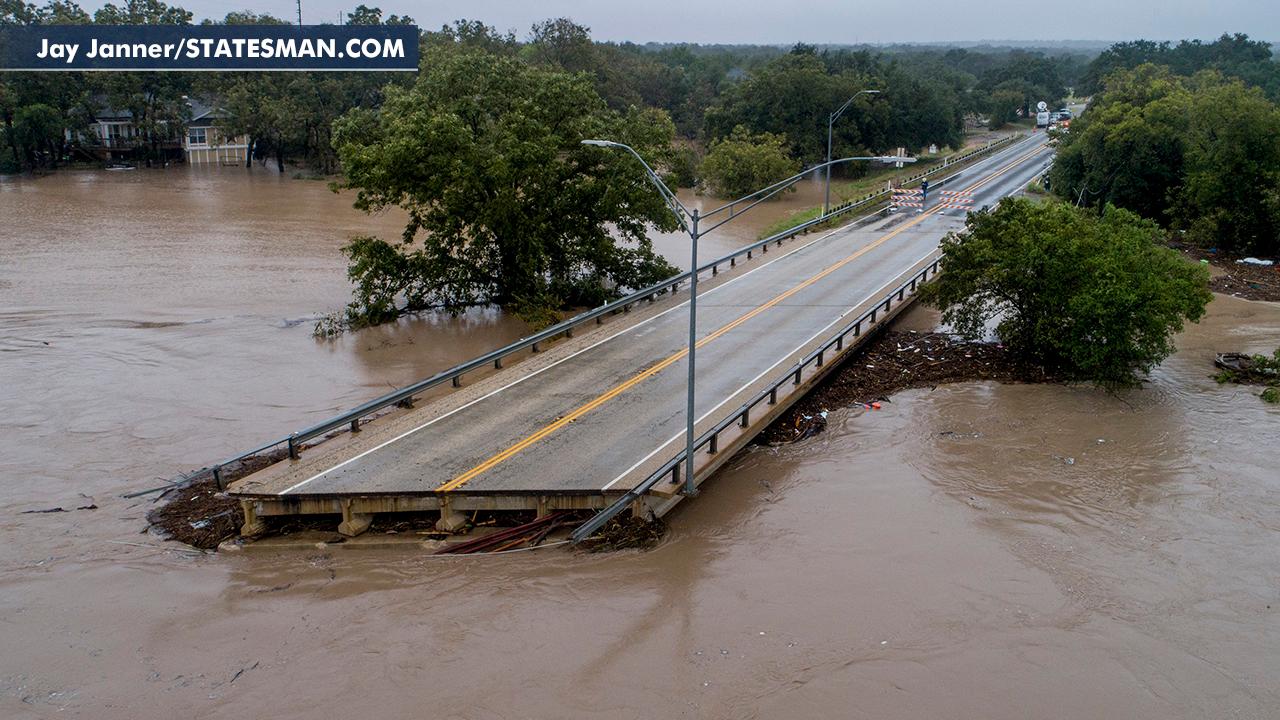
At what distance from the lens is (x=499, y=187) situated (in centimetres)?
3184

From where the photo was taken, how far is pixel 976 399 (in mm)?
25609

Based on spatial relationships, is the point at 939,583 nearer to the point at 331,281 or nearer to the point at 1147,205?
the point at 331,281

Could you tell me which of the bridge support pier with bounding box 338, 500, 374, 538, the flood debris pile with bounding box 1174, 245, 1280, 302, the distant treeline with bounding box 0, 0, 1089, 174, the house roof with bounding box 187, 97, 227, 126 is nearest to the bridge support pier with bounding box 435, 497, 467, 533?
the bridge support pier with bounding box 338, 500, 374, 538

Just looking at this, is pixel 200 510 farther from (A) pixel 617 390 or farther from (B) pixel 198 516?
(A) pixel 617 390

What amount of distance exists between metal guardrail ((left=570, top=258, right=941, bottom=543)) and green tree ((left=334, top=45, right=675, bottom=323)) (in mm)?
8365

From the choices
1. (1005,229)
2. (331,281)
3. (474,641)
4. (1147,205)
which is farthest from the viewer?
(1147,205)

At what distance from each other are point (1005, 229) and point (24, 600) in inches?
982

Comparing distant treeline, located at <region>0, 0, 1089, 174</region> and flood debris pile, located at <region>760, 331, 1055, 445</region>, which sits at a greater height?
distant treeline, located at <region>0, 0, 1089, 174</region>

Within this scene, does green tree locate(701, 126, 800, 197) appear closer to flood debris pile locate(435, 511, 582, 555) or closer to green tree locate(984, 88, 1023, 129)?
flood debris pile locate(435, 511, 582, 555)

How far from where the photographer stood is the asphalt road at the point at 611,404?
17.7 meters

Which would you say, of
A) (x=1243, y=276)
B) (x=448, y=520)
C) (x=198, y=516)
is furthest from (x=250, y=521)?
(x=1243, y=276)

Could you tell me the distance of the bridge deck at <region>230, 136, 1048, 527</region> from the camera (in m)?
17.2

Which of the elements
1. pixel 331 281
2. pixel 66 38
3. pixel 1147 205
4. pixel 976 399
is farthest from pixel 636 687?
pixel 66 38

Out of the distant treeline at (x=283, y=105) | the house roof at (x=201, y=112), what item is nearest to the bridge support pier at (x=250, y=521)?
the distant treeline at (x=283, y=105)
